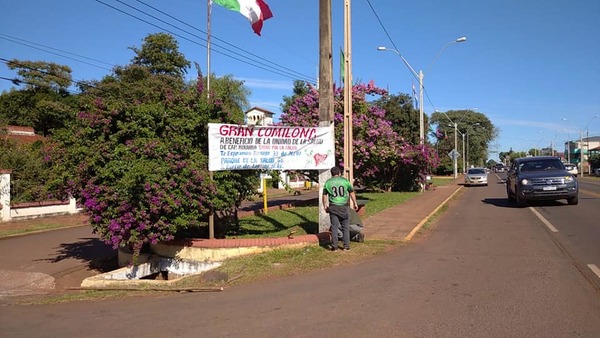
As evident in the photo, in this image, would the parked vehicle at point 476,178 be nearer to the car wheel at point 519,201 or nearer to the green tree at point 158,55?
the car wheel at point 519,201

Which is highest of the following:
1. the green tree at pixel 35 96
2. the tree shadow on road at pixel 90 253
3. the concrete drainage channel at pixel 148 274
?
the green tree at pixel 35 96

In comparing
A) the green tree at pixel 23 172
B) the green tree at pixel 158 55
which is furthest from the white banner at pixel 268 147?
the green tree at pixel 158 55

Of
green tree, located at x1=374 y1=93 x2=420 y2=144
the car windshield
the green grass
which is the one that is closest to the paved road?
the green grass

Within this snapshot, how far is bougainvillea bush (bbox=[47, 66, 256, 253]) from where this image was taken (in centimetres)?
820

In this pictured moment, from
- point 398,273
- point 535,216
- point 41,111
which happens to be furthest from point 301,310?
point 41,111

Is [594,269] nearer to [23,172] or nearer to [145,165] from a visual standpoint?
[145,165]

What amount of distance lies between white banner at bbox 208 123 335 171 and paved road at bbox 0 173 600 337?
8.75 feet

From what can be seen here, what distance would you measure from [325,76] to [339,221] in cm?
305

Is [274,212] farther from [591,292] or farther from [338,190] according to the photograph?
[591,292]

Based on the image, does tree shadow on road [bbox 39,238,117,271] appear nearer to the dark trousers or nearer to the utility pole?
the dark trousers

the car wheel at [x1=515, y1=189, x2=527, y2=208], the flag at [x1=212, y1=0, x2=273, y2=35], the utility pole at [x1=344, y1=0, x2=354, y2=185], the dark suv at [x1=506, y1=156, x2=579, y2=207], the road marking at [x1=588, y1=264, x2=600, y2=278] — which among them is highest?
the flag at [x1=212, y1=0, x2=273, y2=35]

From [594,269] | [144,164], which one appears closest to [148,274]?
[144,164]

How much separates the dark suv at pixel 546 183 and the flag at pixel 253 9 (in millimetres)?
11052

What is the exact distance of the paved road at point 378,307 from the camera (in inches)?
198
